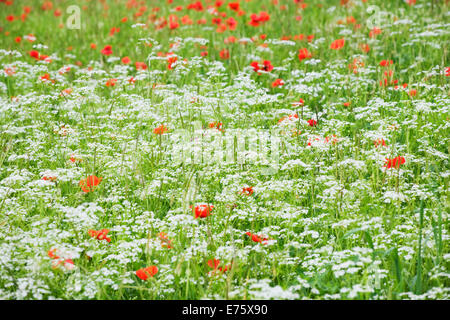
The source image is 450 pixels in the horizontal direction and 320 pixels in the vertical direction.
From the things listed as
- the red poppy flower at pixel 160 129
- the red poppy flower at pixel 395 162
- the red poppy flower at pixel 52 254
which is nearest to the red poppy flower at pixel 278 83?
the red poppy flower at pixel 160 129

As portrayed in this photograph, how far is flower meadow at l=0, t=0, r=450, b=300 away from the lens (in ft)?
7.31

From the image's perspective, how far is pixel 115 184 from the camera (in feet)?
10.3

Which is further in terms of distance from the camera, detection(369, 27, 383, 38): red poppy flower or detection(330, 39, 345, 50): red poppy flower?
detection(369, 27, 383, 38): red poppy flower

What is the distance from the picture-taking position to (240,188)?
2688mm

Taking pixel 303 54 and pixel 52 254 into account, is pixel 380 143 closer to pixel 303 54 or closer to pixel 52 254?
pixel 303 54

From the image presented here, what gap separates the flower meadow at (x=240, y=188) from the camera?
7.31ft

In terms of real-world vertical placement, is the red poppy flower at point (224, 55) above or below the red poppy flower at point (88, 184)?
above

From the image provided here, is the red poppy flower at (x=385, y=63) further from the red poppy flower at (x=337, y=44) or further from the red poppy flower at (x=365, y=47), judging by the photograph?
the red poppy flower at (x=337, y=44)

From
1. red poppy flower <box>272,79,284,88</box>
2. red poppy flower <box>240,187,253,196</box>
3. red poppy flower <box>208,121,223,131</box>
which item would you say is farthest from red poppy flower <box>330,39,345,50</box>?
red poppy flower <box>240,187,253,196</box>

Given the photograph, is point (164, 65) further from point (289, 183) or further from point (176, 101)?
point (289, 183)

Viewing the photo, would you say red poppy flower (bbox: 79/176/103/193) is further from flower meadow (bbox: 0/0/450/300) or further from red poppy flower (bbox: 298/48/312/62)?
red poppy flower (bbox: 298/48/312/62)

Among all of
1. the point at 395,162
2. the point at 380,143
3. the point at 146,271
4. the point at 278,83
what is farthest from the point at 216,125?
the point at 146,271
